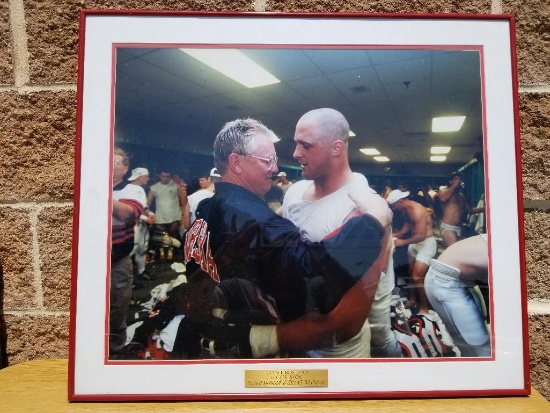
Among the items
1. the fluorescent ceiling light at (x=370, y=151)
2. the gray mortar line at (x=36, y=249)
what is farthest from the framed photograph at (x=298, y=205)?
the gray mortar line at (x=36, y=249)

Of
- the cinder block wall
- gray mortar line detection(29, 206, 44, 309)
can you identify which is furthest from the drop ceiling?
gray mortar line detection(29, 206, 44, 309)

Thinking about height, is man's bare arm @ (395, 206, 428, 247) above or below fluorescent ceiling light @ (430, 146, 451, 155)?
below

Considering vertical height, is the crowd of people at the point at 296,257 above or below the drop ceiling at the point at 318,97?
below

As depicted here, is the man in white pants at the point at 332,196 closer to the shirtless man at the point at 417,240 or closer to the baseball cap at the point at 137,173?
the shirtless man at the point at 417,240

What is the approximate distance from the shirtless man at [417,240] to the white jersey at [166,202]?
0.34 meters

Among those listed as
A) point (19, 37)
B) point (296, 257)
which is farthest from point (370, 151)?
point (19, 37)

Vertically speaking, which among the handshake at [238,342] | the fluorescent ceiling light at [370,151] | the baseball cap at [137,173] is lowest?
the handshake at [238,342]

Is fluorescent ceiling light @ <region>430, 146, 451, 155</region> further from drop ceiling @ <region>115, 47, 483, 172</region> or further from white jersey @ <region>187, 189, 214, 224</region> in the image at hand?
white jersey @ <region>187, 189, 214, 224</region>

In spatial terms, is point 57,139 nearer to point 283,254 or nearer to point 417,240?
point 283,254

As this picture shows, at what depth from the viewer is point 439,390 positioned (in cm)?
63

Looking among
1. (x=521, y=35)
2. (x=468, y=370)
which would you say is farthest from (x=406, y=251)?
(x=521, y=35)

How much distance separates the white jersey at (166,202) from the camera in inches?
25.7

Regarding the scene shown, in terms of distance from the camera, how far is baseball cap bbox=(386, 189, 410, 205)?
2.14 feet

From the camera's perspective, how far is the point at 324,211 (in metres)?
0.65
